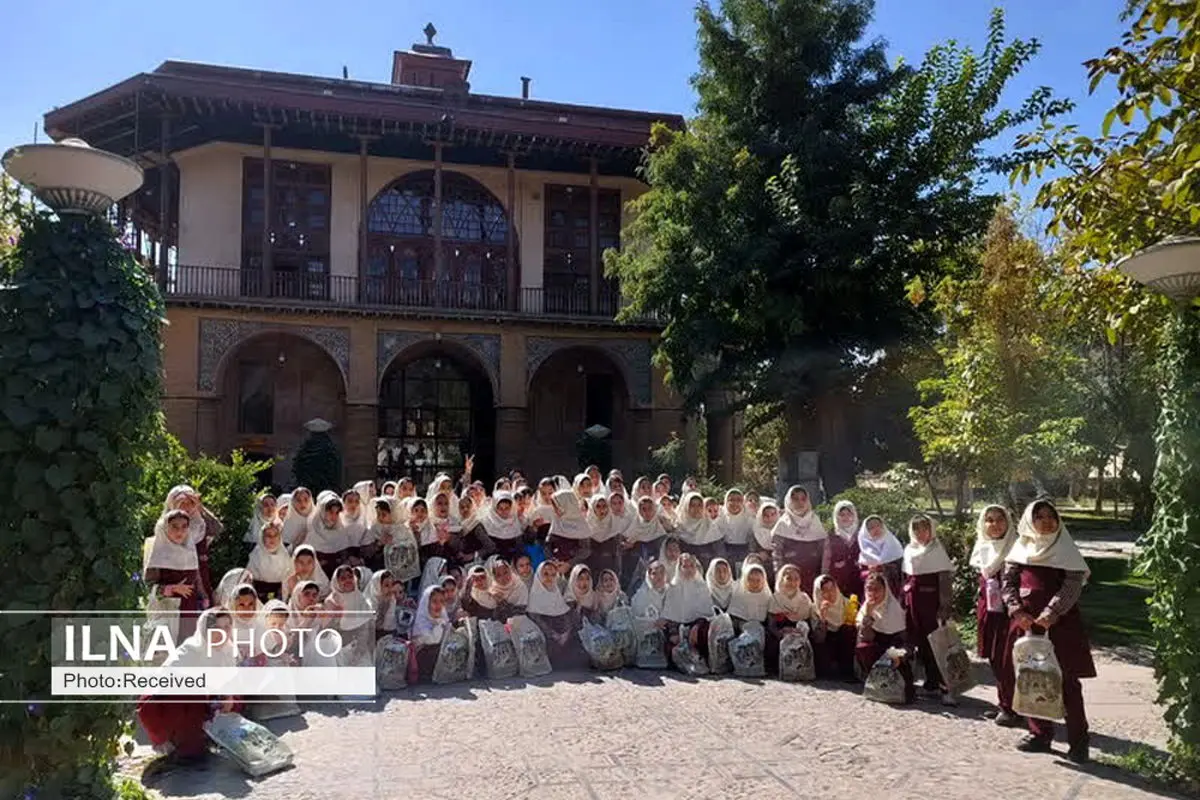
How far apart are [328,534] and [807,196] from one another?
8974mm

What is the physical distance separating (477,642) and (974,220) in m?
10.2

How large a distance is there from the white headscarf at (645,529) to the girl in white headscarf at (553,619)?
68.1 inches

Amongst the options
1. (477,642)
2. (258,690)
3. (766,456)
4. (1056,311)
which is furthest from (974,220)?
(766,456)

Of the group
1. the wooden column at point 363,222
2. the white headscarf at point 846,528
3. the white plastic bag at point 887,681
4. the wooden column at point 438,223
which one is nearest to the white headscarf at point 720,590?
the white headscarf at point 846,528

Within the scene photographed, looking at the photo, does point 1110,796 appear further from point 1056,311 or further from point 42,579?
point 1056,311

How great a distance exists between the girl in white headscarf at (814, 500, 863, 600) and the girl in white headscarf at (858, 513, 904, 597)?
31cm

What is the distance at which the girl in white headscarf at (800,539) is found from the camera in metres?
8.41

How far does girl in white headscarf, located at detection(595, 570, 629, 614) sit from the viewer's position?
802 centimetres

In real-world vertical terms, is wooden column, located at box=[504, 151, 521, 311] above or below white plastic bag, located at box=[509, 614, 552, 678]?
above

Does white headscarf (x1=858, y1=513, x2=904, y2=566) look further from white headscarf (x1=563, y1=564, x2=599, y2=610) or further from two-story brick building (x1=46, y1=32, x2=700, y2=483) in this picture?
two-story brick building (x1=46, y1=32, x2=700, y2=483)

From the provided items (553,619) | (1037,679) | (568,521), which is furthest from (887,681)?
(568,521)

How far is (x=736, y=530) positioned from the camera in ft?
30.9

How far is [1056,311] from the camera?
30.9 feet

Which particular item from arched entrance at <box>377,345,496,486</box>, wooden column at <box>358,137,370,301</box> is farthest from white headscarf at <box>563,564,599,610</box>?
arched entrance at <box>377,345,496,486</box>
